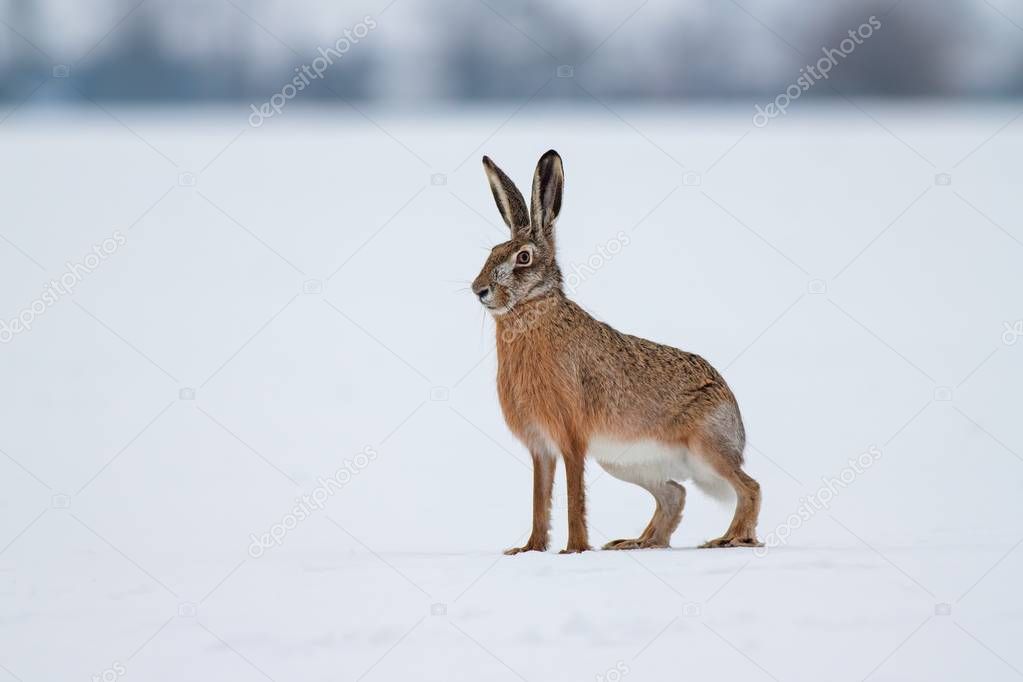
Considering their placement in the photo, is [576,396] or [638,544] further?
[638,544]

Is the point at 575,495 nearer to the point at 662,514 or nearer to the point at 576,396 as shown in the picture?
the point at 576,396

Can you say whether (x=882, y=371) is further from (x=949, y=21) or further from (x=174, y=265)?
(x=949, y=21)

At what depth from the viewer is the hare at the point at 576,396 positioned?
7789 mm

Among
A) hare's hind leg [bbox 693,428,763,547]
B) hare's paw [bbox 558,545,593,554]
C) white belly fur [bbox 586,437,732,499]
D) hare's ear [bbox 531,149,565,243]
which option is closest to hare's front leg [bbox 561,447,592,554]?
hare's paw [bbox 558,545,593,554]

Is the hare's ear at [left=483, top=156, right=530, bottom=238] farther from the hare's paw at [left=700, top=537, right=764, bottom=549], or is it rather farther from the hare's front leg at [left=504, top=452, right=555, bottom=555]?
the hare's paw at [left=700, top=537, right=764, bottom=549]

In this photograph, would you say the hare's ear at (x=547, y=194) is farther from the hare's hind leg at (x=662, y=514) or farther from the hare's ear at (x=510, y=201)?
the hare's hind leg at (x=662, y=514)

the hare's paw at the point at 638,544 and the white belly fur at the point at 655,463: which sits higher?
the white belly fur at the point at 655,463

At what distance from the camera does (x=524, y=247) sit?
25.4 ft

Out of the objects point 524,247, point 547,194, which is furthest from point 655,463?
point 547,194

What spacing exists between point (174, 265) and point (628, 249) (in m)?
5.57

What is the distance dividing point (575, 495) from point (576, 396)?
54 centimetres

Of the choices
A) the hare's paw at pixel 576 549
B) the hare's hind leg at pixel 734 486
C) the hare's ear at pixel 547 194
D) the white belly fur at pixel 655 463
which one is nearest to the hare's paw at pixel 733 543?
the hare's hind leg at pixel 734 486

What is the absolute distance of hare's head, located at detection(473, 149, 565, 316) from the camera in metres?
7.69

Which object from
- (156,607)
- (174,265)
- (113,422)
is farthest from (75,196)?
(156,607)
